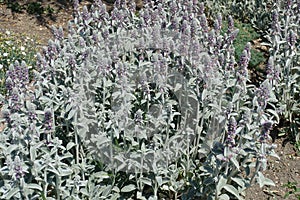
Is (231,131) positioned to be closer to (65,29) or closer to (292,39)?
(292,39)

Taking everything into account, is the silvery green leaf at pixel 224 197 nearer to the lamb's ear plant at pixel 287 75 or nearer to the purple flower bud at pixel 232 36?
the lamb's ear plant at pixel 287 75

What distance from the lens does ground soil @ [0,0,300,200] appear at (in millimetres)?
4633

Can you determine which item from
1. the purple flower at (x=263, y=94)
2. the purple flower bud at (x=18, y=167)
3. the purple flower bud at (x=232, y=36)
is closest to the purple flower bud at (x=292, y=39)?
the purple flower bud at (x=232, y=36)

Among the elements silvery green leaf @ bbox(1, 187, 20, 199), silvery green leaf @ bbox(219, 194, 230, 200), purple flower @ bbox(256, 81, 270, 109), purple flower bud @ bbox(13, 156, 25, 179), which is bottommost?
silvery green leaf @ bbox(219, 194, 230, 200)

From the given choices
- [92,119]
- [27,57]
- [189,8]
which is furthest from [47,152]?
[27,57]

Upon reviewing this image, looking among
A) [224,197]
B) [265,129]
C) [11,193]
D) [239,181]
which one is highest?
[265,129]

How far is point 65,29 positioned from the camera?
7512 millimetres

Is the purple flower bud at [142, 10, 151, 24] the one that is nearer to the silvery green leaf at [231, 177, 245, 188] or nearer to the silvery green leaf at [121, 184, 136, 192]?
the silvery green leaf at [121, 184, 136, 192]

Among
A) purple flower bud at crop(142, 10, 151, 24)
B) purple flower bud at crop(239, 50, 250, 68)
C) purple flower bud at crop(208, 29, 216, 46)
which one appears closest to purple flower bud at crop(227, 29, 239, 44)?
purple flower bud at crop(208, 29, 216, 46)

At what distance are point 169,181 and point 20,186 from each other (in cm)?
136

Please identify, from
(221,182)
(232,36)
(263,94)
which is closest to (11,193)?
(221,182)

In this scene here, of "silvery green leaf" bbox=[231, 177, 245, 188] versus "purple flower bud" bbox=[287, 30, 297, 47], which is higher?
"purple flower bud" bbox=[287, 30, 297, 47]

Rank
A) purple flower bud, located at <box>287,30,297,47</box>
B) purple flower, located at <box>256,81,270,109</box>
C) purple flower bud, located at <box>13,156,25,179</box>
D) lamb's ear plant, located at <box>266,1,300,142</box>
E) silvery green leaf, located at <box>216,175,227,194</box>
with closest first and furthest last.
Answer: purple flower bud, located at <box>13,156,25,179</box> < purple flower, located at <box>256,81,270,109</box> < silvery green leaf, located at <box>216,175,227,194</box> < purple flower bud, located at <box>287,30,297,47</box> < lamb's ear plant, located at <box>266,1,300,142</box>

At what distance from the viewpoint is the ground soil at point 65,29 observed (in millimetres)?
4633
